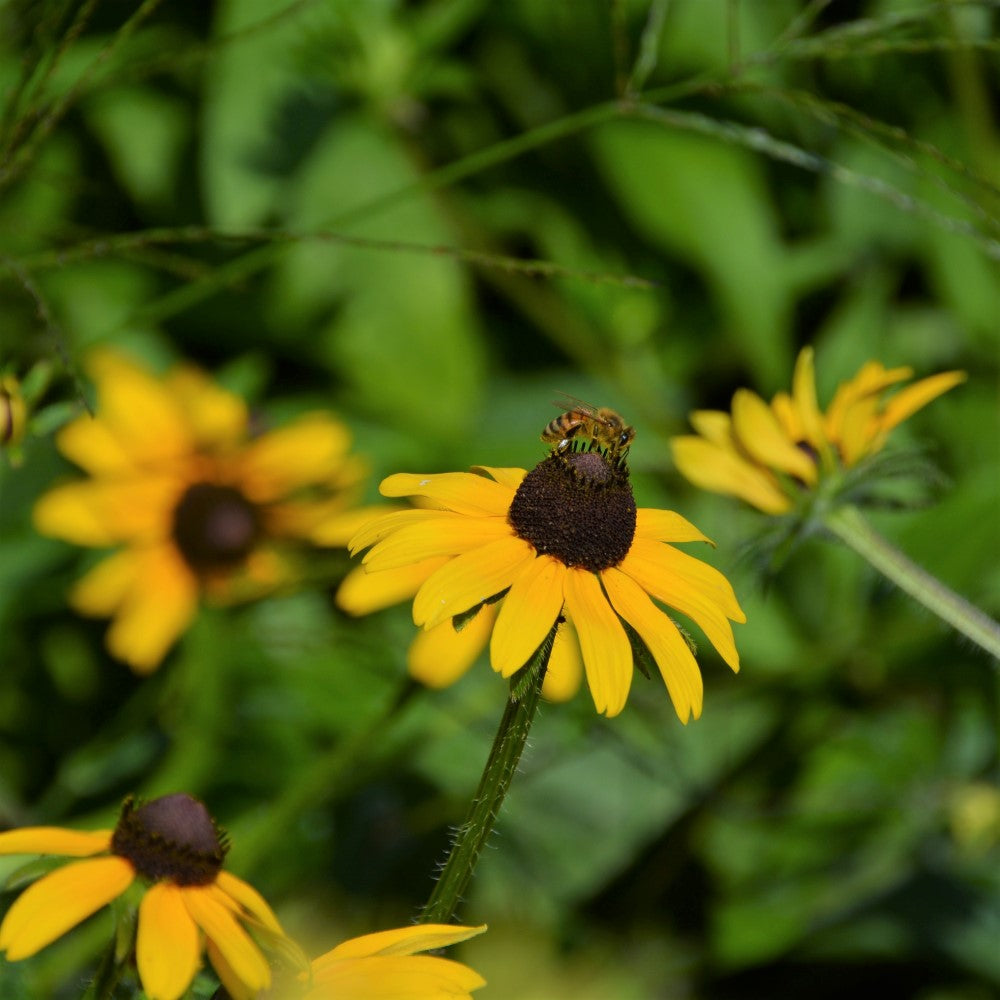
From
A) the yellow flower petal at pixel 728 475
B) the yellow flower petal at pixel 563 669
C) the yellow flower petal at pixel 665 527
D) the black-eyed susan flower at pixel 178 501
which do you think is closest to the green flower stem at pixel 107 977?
the yellow flower petal at pixel 563 669

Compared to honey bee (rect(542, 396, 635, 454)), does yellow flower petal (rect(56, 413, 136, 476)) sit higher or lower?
higher

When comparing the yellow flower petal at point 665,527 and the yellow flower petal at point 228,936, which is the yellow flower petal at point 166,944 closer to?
the yellow flower petal at point 228,936

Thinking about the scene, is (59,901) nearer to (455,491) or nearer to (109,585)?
(455,491)

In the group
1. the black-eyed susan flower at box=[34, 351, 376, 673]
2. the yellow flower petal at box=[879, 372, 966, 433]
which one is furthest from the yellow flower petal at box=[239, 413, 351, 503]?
the yellow flower petal at box=[879, 372, 966, 433]

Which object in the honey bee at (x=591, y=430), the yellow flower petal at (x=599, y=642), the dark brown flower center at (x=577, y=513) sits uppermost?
the honey bee at (x=591, y=430)

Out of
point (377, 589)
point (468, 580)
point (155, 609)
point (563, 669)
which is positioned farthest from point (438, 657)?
point (155, 609)

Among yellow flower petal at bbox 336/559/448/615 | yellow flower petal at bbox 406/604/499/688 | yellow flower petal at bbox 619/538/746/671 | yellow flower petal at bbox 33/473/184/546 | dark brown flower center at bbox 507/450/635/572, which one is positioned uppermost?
yellow flower petal at bbox 33/473/184/546

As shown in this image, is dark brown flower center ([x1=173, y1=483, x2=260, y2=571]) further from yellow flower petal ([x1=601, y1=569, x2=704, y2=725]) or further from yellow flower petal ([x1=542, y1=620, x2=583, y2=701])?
yellow flower petal ([x1=601, y1=569, x2=704, y2=725])
